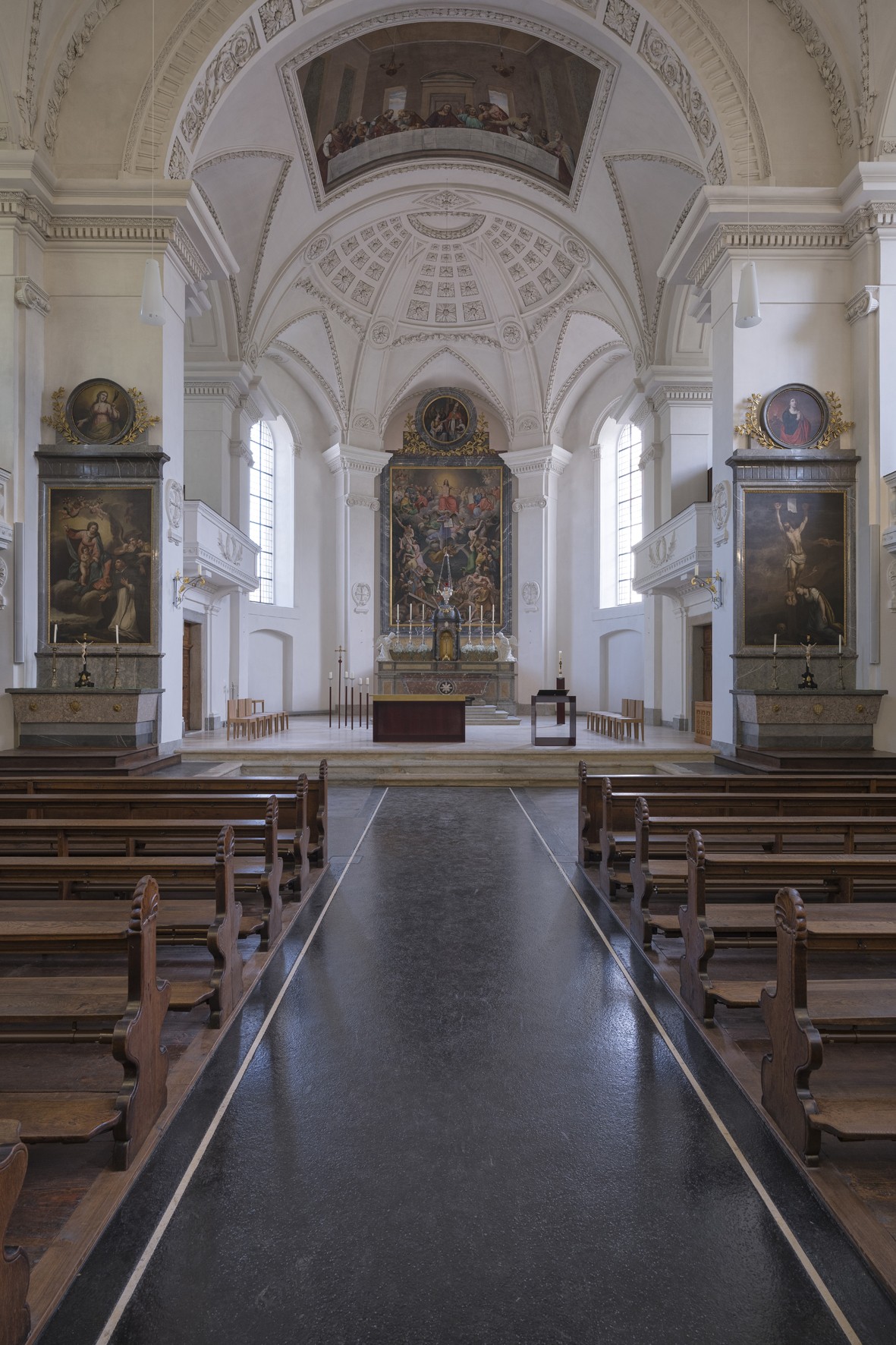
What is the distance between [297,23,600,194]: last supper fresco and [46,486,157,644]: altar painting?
753cm

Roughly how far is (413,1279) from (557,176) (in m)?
16.6

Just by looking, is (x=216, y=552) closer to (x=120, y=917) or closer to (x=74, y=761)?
(x=74, y=761)

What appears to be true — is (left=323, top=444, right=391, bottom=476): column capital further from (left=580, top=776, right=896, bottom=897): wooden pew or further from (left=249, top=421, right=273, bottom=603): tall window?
(left=580, top=776, right=896, bottom=897): wooden pew

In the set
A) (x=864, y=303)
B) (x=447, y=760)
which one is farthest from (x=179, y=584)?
(x=864, y=303)

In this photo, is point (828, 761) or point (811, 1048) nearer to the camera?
point (811, 1048)

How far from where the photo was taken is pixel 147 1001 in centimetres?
273

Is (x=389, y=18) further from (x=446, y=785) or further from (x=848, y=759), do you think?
(x=848, y=759)

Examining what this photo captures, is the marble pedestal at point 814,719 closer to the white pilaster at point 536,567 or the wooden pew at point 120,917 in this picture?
the wooden pew at point 120,917

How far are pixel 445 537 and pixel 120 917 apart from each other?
19.1 m

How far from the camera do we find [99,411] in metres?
10.5

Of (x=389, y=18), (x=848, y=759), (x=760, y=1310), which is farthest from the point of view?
(x=389, y=18)

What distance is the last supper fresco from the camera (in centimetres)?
1311

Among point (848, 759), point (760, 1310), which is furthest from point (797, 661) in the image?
point (760, 1310)

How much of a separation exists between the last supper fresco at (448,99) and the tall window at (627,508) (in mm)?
6639
